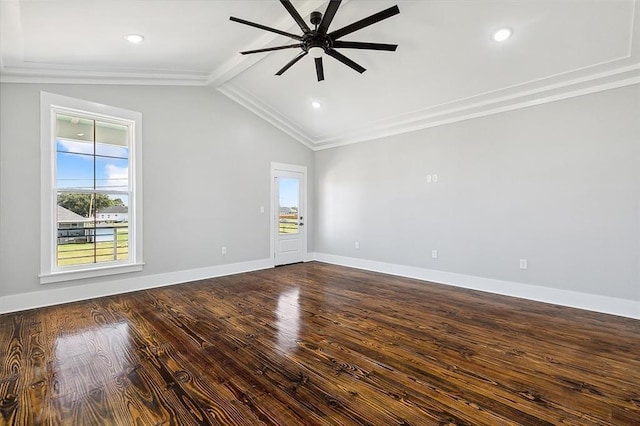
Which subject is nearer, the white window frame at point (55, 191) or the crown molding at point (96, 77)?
the crown molding at point (96, 77)

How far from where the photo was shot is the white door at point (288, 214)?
6.35 meters

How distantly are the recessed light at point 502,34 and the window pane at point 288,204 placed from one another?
4.36 m

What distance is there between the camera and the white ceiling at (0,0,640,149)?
9.48 ft

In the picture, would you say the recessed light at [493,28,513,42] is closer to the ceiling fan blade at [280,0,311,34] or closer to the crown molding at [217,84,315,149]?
the ceiling fan blade at [280,0,311,34]

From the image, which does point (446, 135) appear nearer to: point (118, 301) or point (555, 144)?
point (555, 144)

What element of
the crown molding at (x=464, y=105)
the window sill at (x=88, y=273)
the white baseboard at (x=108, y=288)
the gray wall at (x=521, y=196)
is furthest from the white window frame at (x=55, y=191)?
the gray wall at (x=521, y=196)

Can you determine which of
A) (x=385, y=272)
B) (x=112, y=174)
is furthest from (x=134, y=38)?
(x=385, y=272)

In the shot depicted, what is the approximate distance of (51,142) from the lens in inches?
148

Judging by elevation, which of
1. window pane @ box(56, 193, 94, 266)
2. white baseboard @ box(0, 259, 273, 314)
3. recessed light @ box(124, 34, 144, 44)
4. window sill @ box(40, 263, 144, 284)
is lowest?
white baseboard @ box(0, 259, 273, 314)

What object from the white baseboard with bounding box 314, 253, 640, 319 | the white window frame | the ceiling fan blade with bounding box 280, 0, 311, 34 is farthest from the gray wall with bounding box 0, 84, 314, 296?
the ceiling fan blade with bounding box 280, 0, 311, 34

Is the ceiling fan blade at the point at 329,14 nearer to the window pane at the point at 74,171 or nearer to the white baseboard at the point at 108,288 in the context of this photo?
the window pane at the point at 74,171

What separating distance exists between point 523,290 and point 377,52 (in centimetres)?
374

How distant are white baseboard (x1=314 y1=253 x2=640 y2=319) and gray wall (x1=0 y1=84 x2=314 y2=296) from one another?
2685 millimetres

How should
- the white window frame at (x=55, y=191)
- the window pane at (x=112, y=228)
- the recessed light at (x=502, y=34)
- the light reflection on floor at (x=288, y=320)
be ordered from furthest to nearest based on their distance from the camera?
1. the window pane at (x=112, y=228)
2. the white window frame at (x=55, y=191)
3. the recessed light at (x=502, y=34)
4. the light reflection on floor at (x=288, y=320)
